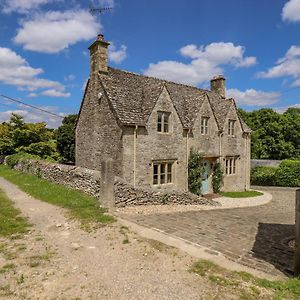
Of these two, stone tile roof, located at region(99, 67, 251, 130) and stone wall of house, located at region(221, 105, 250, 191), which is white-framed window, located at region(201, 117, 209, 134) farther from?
stone wall of house, located at region(221, 105, 250, 191)

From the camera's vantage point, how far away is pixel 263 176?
34.5 m

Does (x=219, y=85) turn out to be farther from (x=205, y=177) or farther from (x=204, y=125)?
(x=205, y=177)

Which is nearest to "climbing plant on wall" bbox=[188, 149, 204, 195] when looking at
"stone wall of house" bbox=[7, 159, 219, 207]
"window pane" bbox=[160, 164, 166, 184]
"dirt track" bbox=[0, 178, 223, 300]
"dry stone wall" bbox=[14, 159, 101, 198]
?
"window pane" bbox=[160, 164, 166, 184]

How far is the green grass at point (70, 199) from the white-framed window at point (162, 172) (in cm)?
603

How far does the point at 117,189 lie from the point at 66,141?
84.4 feet

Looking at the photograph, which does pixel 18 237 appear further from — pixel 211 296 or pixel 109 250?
pixel 211 296

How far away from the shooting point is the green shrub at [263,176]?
111 feet

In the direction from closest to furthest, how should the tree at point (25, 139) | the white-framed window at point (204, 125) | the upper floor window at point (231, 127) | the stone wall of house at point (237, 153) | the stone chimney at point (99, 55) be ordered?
the stone chimney at point (99, 55) → the white-framed window at point (204, 125) → the stone wall of house at point (237, 153) → the upper floor window at point (231, 127) → the tree at point (25, 139)

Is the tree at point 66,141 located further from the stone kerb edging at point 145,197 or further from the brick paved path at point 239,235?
the brick paved path at point 239,235

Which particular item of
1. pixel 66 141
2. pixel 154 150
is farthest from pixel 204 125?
pixel 66 141

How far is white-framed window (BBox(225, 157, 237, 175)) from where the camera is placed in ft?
90.7

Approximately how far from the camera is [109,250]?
28.7 feet

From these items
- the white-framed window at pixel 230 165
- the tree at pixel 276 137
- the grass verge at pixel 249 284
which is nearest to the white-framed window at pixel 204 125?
the white-framed window at pixel 230 165

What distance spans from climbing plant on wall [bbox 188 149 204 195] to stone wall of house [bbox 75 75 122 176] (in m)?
6.51
